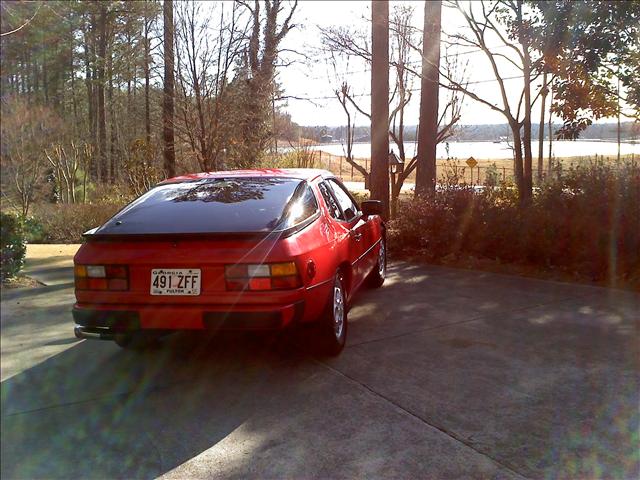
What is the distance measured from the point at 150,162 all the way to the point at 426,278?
349 inches

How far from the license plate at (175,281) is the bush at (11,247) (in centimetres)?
402

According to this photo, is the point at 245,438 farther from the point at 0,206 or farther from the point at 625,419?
the point at 0,206

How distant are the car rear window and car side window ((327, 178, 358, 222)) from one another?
818mm

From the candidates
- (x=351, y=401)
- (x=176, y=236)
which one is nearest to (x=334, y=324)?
(x=351, y=401)

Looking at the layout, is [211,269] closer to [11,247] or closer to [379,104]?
[11,247]

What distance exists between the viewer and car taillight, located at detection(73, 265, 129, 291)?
4012mm

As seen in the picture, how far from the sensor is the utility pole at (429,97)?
34.6ft

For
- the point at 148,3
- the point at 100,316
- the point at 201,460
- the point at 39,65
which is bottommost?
the point at 201,460

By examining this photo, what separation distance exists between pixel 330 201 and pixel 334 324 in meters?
1.34

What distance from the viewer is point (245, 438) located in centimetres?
336

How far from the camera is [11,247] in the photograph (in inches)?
282

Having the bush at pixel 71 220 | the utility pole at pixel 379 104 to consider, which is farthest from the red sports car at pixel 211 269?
the bush at pixel 71 220

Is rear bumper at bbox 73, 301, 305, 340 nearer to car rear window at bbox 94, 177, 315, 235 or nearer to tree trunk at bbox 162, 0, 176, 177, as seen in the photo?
car rear window at bbox 94, 177, 315, 235

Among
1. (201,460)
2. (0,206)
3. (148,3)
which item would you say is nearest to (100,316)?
(201,460)
